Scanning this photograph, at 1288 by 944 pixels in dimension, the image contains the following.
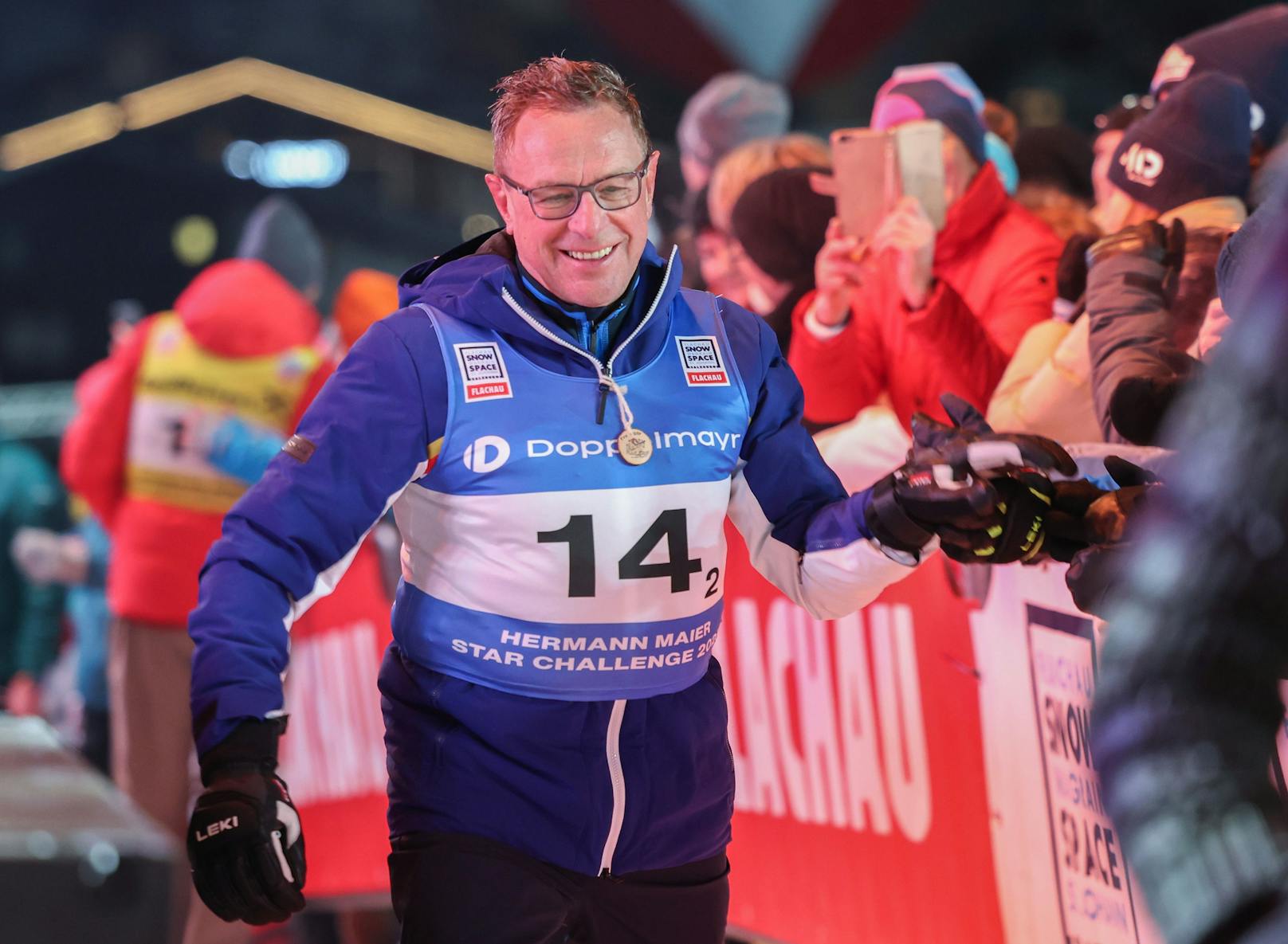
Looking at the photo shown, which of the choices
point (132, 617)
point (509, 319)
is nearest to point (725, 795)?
point (509, 319)

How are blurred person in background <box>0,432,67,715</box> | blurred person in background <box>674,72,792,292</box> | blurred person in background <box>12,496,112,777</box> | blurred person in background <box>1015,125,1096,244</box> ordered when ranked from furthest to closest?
blurred person in background <box>0,432,67,715</box>, blurred person in background <box>12,496,112,777</box>, blurred person in background <box>674,72,792,292</box>, blurred person in background <box>1015,125,1096,244</box>

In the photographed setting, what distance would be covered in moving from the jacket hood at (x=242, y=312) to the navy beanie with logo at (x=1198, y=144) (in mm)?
3571

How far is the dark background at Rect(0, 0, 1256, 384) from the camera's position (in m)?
11.3

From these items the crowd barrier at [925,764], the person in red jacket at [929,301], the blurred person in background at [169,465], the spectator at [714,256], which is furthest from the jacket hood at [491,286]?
the blurred person in background at [169,465]

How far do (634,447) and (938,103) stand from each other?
90.1 inches

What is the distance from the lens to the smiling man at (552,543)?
7.99ft

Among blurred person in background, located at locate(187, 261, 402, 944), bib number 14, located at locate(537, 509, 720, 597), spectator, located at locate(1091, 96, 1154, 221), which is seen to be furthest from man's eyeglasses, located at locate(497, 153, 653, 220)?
blurred person in background, located at locate(187, 261, 402, 944)

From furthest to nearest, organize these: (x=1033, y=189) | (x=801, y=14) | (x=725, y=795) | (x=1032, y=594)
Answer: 1. (x=801, y=14)
2. (x=1033, y=189)
3. (x=1032, y=594)
4. (x=725, y=795)

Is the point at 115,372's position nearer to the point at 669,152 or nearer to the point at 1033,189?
the point at 669,152

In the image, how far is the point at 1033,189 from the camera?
5.08m

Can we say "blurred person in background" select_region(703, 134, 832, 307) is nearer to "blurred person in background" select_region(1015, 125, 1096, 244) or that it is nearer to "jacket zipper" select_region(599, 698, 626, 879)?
"blurred person in background" select_region(1015, 125, 1096, 244)

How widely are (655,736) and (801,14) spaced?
9.59 metres

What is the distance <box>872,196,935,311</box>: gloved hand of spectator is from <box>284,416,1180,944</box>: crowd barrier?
1.17 ft

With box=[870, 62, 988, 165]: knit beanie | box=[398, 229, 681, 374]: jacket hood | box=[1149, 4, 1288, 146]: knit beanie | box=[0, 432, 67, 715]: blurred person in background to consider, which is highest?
box=[1149, 4, 1288, 146]: knit beanie
